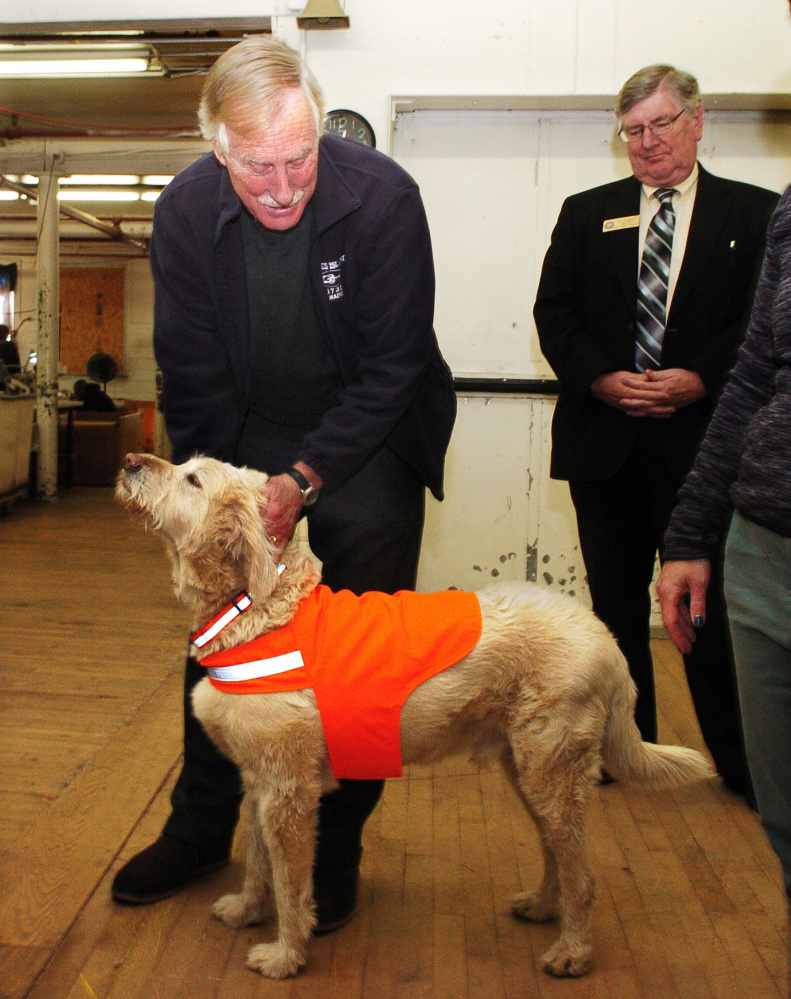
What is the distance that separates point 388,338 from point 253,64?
60cm

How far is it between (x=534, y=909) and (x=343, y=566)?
3.12ft

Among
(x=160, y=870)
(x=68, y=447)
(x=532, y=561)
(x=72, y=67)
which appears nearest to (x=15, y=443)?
(x=68, y=447)

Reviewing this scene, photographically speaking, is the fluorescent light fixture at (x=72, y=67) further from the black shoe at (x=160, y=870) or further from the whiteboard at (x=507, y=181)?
the black shoe at (x=160, y=870)

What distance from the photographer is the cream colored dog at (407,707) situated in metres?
1.81

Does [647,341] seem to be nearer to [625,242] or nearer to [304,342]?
[625,242]

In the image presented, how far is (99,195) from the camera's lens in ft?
37.8

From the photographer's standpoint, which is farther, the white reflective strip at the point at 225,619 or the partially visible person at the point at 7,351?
the partially visible person at the point at 7,351

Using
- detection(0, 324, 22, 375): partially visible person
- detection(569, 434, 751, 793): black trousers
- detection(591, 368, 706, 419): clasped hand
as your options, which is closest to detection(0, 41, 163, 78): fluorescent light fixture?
detection(0, 324, 22, 375): partially visible person

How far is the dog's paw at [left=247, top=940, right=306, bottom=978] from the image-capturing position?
1.86 m

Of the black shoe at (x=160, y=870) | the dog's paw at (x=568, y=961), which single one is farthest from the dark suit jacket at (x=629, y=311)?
the black shoe at (x=160, y=870)

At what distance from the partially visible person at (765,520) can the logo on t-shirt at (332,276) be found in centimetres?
88

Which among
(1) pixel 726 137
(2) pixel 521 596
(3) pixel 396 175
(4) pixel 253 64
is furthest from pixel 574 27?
(2) pixel 521 596

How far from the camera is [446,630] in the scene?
1.82 meters

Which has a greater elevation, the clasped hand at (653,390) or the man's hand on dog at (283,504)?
the clasped hand at (653,390)
